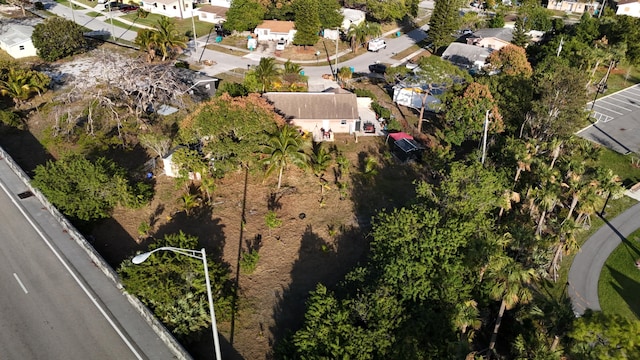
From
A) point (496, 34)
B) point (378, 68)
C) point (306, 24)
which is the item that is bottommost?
point (378, 68)

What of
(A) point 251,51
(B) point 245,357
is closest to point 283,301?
(B) point 245,357

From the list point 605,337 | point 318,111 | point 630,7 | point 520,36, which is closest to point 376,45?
point 520,36

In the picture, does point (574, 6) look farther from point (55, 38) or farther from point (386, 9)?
point (55, 38)

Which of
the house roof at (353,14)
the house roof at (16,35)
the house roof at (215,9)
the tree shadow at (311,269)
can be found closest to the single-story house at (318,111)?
the tree shadow at (311,269)

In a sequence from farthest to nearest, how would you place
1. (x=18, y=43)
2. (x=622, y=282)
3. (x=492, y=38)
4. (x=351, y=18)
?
1. (x=351, y=18)
2. (x=492, y=38)
3. (x=18, y=43)
4. (x=622, y=282)

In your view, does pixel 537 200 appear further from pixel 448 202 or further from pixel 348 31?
pixel 348 31

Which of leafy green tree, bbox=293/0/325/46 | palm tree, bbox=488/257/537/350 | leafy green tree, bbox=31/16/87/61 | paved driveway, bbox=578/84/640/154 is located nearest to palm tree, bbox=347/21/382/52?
leafy green tree, bbox=293/0/325/46

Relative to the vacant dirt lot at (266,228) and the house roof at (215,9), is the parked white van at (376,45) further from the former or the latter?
the vacant dirt lot at (266,228)
